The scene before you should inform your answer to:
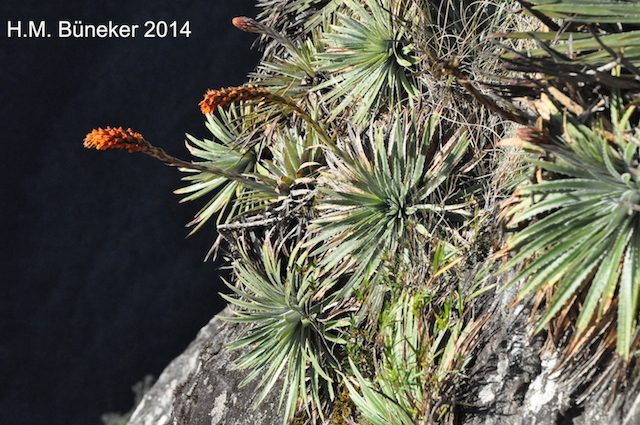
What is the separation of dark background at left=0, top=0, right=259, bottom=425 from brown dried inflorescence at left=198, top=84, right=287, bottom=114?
432 centimetres

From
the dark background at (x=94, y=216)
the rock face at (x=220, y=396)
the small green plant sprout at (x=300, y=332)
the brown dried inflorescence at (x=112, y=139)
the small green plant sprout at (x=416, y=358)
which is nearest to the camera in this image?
the brown dried inflorescence at (x=112, y=139)

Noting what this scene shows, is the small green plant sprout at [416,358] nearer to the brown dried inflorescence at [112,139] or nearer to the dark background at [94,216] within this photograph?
the brown dried inflorescence at [112,139]

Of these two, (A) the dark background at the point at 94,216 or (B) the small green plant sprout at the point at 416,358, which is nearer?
(B) the small green plant sprout at the point at 416,358

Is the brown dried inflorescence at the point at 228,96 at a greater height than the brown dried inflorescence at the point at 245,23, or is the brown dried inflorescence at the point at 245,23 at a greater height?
the brown dried inflorescence at the point at 245,23

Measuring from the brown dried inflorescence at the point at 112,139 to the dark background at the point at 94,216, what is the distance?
175 inches

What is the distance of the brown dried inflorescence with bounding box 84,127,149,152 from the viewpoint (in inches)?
76.6

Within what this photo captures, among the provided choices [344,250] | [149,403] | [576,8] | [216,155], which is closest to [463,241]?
[344,250]

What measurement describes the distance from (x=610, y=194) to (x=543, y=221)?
199 millimetres

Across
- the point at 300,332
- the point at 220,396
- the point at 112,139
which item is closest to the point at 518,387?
the point at 300,332

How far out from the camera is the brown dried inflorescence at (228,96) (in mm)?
2100

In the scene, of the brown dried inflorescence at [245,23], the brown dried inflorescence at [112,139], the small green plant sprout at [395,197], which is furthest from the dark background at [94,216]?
the brown dried inflorescence at [112,139]

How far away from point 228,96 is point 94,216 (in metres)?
4.71

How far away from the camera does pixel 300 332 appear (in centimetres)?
305

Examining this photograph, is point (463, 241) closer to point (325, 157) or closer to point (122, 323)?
point (325, 157)
